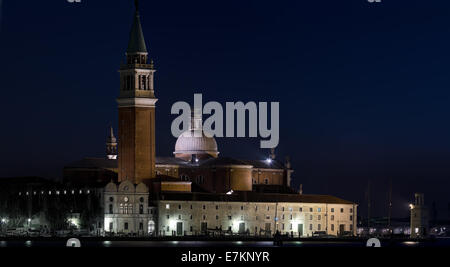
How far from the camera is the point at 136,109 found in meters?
140

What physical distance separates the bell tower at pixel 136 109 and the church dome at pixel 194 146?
48.4ft

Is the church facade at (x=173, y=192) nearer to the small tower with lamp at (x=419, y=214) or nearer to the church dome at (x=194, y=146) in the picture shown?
the church dome at (x=194, y=146)

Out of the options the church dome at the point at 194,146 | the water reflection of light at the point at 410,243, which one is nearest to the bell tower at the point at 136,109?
the church dome at the point at 194,146

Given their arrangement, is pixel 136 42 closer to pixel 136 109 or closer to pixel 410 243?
pixel 136 109

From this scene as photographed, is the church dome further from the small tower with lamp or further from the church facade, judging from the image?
the small tower with lamp

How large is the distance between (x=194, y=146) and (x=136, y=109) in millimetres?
17308

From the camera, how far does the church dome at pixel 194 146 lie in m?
156

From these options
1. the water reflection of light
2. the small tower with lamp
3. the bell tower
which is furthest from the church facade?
the small tower with lamp

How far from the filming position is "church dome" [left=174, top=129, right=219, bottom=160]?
155750 mm

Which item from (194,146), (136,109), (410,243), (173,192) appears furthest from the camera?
(194,146)

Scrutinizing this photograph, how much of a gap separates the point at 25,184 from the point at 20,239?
1927 centimetres

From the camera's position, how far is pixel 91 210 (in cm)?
13738

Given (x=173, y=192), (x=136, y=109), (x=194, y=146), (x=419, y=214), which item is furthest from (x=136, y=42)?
(x=419, y=214)
